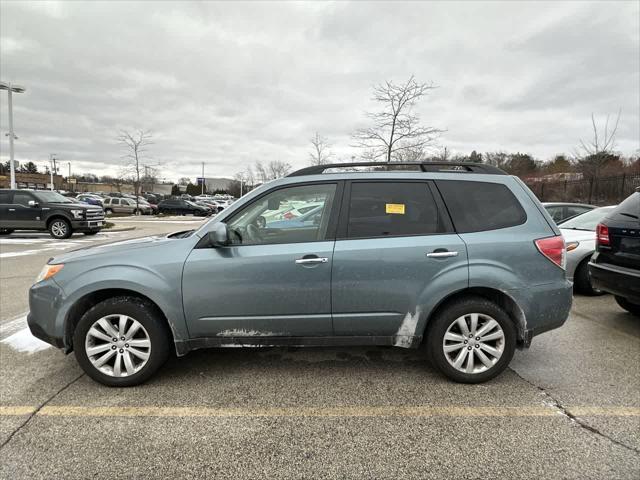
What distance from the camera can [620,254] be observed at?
4.21m

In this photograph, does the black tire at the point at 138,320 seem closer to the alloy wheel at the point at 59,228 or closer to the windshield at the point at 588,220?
the windshield at the point at 588,220

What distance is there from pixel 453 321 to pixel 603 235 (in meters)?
2.77

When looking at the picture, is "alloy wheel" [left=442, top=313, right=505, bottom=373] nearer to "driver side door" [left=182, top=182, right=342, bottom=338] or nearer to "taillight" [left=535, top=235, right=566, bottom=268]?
"taillight" [left=535, top=235, right=566, bottom=268]

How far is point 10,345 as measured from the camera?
3904mm

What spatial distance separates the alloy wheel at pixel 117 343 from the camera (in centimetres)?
301

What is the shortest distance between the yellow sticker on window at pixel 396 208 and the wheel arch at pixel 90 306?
6.61ft

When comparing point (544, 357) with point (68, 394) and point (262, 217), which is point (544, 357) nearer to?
point (262, 217)

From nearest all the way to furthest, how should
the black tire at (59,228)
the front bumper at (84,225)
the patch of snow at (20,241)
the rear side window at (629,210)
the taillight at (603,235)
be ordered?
the rear side window at (629,210), the taillight at (603,235), the patch of snow at (20,241), the black tire at (59,228), the front bumper at (84,225)

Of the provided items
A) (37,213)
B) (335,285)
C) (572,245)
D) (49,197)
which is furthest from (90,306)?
(49,197)

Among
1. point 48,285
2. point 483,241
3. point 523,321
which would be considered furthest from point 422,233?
point 48,285

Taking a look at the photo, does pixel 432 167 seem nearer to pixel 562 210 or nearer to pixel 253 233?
pixel 253 233

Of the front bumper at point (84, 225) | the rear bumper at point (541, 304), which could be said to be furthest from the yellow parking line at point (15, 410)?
the front bumper at point (84, 225)

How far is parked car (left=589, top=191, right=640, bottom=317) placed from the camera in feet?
13.2

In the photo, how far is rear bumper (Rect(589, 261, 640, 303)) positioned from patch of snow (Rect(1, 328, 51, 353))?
6.14 m
